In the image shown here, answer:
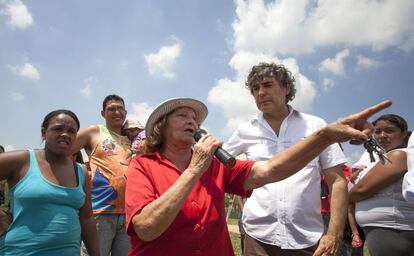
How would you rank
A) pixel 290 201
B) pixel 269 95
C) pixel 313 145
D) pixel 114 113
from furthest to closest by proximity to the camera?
1. pixel 114 113
2. pixel 269 95
3. pixel 290 201
4. pixel 313 145

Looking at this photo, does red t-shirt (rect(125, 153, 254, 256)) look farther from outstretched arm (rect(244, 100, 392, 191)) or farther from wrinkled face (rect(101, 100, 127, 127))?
wrinkled face (rect(101, 100, 127, 127))

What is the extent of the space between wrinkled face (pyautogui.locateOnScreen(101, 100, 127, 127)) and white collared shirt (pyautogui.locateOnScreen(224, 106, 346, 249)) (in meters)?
2.34

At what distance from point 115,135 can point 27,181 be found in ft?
6.93

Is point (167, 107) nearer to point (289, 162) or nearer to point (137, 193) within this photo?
point (137, 193)

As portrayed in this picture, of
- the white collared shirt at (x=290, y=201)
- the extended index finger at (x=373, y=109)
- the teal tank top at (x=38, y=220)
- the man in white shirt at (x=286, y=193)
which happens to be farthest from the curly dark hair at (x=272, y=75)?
the teal tank top at (x=38, y=220)

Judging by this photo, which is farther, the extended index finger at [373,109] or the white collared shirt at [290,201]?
the white collared shirt at [290,201]

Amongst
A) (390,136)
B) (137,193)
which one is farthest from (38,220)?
(390,136)

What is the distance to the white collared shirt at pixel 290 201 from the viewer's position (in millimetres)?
3188

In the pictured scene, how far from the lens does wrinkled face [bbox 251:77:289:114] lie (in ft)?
12.1

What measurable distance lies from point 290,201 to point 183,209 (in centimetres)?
139

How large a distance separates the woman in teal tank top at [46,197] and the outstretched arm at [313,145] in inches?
62.4

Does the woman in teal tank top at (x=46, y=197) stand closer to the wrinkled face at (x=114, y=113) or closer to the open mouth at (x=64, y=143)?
the open mouth at (x=64, y=143)

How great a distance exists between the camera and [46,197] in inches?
108

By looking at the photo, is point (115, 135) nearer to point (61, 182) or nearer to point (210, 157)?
point (61, 182)
